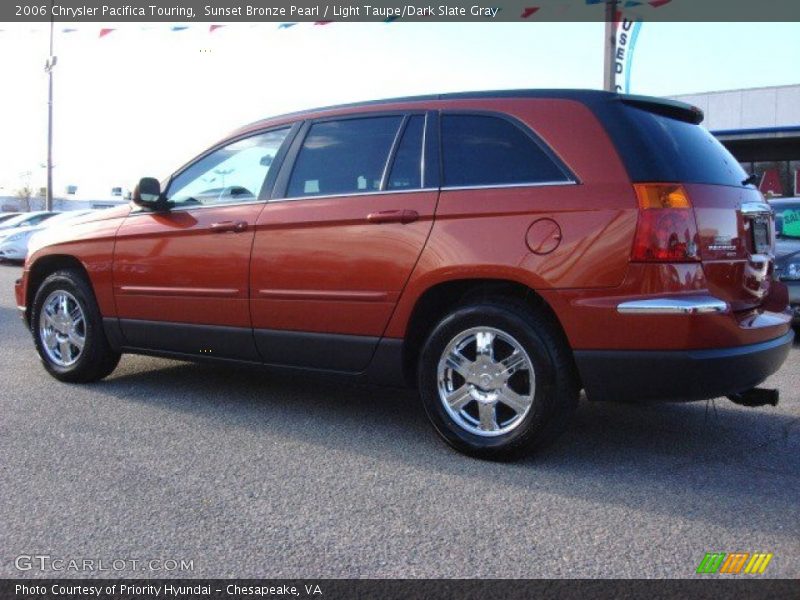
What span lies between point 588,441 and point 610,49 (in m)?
9.71

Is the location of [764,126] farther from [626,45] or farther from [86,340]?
[86,340]

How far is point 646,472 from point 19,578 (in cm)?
267

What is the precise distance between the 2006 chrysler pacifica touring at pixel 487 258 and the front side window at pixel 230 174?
17mm

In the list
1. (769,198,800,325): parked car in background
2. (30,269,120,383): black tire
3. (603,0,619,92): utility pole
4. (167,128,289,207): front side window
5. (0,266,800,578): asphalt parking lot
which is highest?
(603,0,619,92): utility pole

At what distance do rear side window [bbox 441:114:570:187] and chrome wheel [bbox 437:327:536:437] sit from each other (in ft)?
2.46

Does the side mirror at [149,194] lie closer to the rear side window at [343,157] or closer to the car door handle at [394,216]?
the rear side window at [343,157]

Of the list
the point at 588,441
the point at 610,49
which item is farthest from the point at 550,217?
the point at 610,49

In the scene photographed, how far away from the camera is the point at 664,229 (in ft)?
11.7

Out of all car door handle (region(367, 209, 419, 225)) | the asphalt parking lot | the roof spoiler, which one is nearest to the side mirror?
the asphalt parking lot

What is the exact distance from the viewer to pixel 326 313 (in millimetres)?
4434

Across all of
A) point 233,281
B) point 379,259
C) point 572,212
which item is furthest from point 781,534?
point 233,281

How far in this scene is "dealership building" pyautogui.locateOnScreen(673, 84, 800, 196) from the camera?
23078mm

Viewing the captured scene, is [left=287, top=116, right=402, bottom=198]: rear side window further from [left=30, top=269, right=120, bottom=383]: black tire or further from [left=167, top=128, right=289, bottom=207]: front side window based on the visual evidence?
[left=30, top=269, right=120, bottom=383]: black tire

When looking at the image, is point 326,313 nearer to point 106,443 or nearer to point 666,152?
point 106,443
